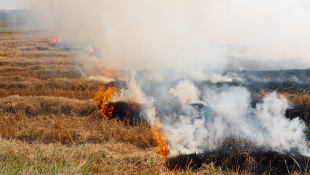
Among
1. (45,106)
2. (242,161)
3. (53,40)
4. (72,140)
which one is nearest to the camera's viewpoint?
(72,140)

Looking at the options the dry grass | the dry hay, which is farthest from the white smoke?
the dry hay

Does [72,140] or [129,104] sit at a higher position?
[129,104]

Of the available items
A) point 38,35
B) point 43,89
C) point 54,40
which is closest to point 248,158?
point 43,89

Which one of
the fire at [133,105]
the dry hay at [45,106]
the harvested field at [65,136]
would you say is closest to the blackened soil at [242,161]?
the harvested field at [65,136]

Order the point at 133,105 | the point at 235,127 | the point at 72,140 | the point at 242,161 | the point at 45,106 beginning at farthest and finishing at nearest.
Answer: the point at 133,105, the point at 45,106, the point at 235,127, the point at 242,161, the point at 72,140

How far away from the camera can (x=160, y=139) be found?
5.56 meters

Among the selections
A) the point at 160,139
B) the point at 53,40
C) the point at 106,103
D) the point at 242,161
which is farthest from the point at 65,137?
the point at 53,40

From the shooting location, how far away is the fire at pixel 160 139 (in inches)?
204

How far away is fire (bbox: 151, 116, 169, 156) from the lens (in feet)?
17.0

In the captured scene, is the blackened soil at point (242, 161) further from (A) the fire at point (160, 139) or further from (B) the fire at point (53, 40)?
(B) the fire at point (53, 40)

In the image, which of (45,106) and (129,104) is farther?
(129,104)

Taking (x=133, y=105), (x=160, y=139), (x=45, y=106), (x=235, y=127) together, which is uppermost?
(x=133, y=105)

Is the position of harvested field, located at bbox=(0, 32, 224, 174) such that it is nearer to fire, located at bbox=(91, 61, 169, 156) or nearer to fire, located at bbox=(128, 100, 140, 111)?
fire, located at bbox=(91, 61, 169, 156)

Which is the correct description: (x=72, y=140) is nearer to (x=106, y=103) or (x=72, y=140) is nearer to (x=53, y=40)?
(x=106, y=103)
